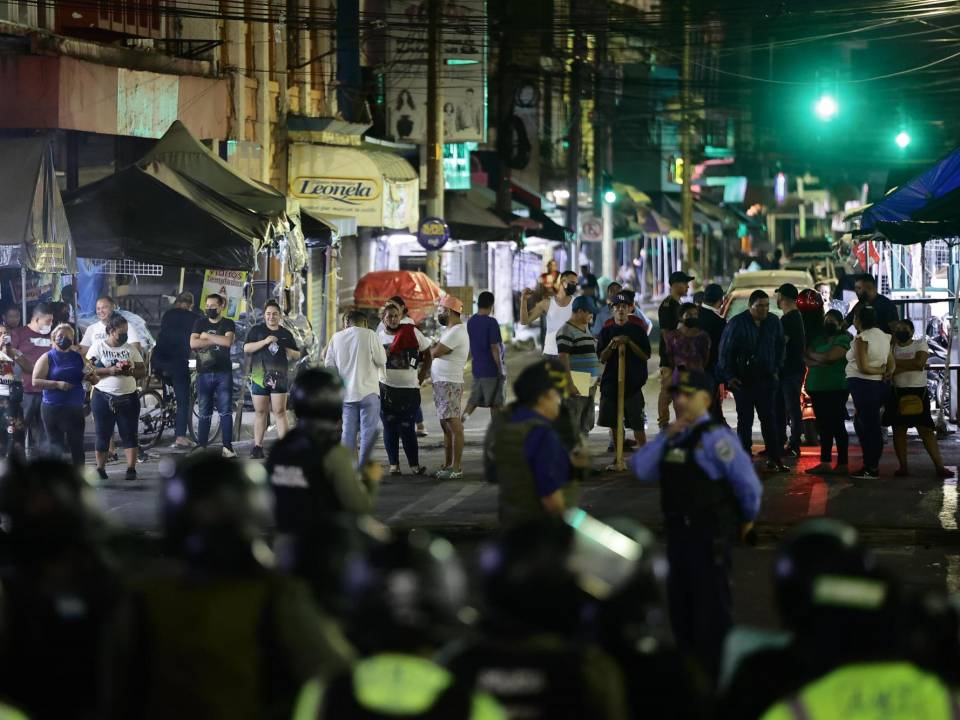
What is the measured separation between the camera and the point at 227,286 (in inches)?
795

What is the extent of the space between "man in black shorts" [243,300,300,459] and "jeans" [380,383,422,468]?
1633 millimetres

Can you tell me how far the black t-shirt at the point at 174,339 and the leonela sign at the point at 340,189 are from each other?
9744 millimetres

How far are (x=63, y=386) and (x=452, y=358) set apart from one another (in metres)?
3.88

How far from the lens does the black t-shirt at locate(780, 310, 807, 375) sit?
53.1 ft

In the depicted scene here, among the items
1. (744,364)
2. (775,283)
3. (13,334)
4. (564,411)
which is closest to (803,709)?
(564,411)

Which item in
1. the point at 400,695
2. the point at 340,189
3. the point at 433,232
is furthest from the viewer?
the point at 340,189

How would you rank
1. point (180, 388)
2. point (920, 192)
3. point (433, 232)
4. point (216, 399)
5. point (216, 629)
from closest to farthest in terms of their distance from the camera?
1. point (216, 629)
2. point (216, 399)
3. point (920, 192)
4. point (180, 388)
5. point (433, 232)

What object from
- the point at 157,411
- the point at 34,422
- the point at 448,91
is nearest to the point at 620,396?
the point at 157,411

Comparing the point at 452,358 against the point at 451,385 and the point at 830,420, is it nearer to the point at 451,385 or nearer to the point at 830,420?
the point at 451,385

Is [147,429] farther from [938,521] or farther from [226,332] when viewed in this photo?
[938,521]

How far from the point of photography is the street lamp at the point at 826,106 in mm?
29406

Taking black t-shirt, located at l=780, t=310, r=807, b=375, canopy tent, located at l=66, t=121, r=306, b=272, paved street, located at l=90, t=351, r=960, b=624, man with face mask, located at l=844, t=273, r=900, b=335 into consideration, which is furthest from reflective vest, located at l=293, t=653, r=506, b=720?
man with face mask, located at l=844, t=273, r=900, b=335

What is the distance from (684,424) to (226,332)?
33.3 feet

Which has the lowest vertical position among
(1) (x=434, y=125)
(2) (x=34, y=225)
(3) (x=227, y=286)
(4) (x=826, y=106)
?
(3) (x=227, y=286)
